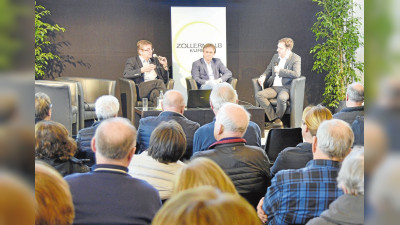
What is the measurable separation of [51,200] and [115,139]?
55cm

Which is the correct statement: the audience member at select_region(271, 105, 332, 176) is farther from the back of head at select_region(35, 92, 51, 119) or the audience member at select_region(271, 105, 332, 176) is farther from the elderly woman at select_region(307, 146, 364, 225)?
the back of head at select_region(35, 92, 51, 119)

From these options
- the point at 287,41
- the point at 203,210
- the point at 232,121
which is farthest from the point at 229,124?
the point at 287,41

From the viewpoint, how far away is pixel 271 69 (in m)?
6.92

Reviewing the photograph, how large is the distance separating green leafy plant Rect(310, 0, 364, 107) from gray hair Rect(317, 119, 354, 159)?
18.7ft

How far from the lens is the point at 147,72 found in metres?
6.87

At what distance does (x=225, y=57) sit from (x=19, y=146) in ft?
23.9

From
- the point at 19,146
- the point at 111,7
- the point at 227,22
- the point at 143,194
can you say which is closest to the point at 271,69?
the point at 227,22

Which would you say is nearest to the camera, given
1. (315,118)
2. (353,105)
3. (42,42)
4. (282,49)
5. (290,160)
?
(290,160)

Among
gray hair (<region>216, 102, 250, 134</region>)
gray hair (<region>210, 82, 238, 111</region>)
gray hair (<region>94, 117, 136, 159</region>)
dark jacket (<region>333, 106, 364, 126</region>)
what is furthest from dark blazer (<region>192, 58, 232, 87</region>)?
gray hair (<region>94, 117, 136, 159</region>)

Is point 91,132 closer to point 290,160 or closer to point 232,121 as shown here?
point 232,121

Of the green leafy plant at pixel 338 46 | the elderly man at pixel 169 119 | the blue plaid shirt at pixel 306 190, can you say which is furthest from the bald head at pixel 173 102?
the green leafy plant at pixel 338 46

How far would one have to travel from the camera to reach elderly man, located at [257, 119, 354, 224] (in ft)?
6.00

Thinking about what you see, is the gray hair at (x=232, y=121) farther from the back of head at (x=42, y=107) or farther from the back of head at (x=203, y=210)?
the back of head at (x=203, y=210)

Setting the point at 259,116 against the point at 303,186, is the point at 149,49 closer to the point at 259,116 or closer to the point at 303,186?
the point at 259,116
